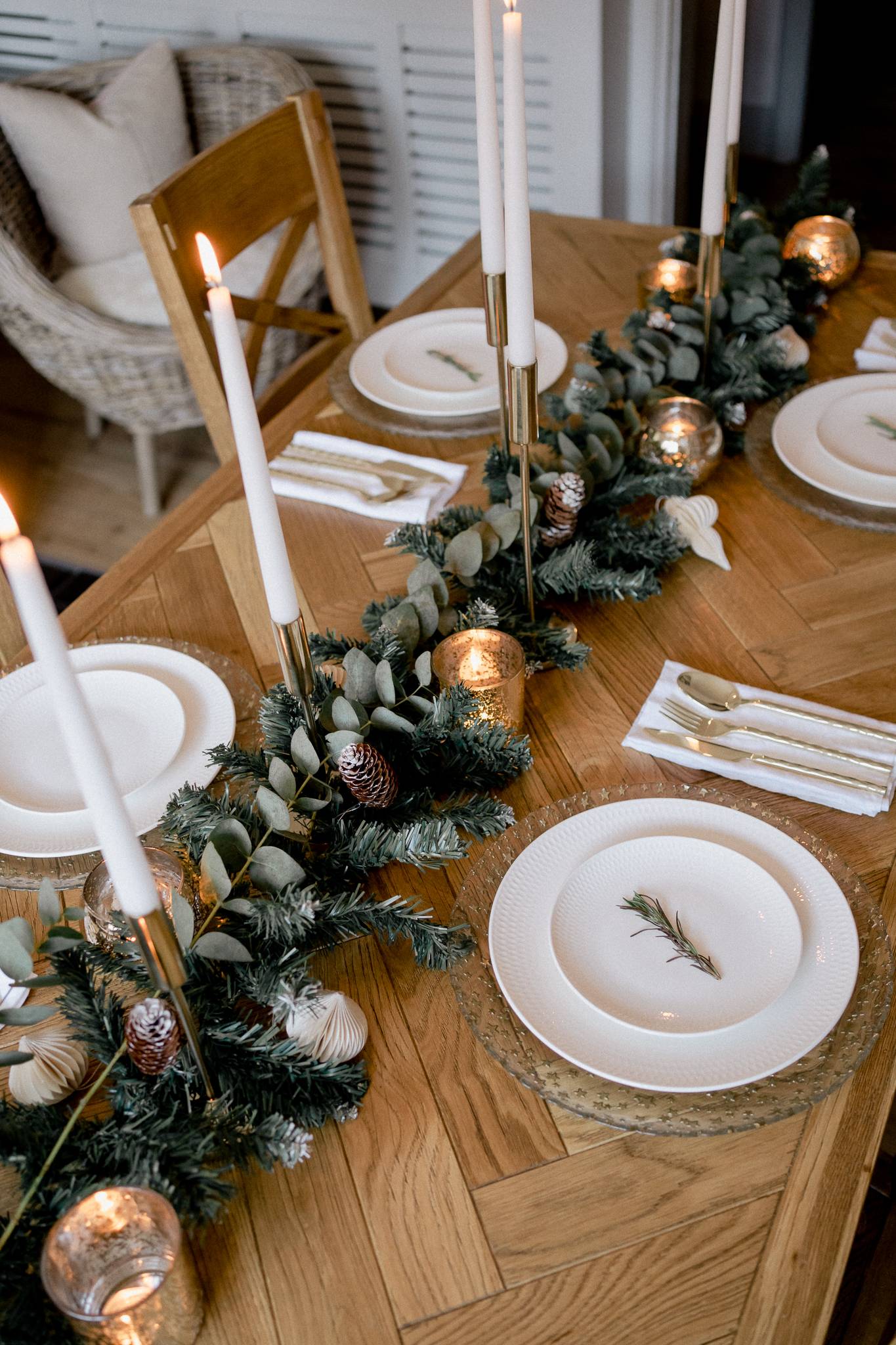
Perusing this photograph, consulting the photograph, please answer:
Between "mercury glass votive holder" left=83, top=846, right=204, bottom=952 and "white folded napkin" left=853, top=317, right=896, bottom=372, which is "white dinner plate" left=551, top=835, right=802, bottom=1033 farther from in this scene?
"white folded napkin" left=853, top=317, right=896, bottom=372

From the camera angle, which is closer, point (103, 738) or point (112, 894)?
point (112, 894)

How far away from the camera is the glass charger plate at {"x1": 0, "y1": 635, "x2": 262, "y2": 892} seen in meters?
0.78

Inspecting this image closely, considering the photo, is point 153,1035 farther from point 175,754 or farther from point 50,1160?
point 175,754

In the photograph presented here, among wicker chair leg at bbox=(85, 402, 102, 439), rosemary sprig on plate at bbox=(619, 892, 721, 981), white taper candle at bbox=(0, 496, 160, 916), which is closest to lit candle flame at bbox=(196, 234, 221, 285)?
white taper candle at bbox=(0, 496, 160, 916)

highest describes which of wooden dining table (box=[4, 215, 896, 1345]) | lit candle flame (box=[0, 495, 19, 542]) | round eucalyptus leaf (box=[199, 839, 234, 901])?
lit candle flame (box=[0, 495, 19, 542])

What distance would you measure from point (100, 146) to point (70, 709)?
210 centimetres

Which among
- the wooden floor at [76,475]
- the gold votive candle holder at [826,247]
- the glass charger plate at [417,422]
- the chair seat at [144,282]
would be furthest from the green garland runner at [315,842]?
the wooden floor at [76,475]

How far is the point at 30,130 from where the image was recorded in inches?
83.7

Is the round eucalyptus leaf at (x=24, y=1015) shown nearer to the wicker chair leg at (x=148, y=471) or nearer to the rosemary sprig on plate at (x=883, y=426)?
the rosemary sprig on plate at (x=883, y=426)

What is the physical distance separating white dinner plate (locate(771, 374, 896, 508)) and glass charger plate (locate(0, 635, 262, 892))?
1.86 feet

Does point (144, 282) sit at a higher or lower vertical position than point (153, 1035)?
lower

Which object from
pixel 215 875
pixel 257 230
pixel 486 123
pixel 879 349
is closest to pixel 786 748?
pixel 215 875

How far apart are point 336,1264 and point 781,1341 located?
0.22m

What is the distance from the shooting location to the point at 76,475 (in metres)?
2.65
